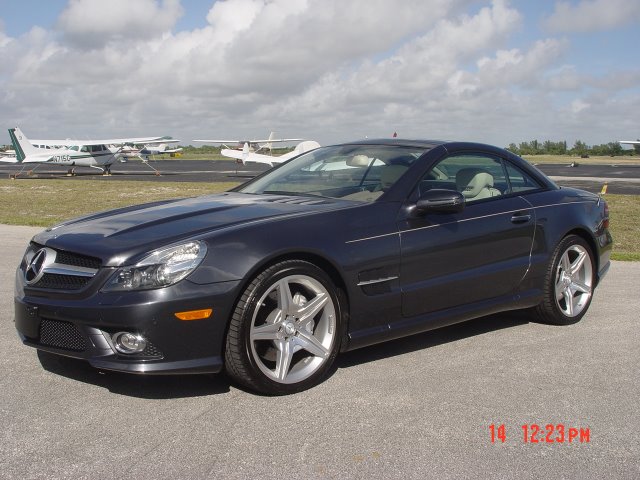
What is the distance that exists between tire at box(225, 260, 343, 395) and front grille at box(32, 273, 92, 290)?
0.83 meters

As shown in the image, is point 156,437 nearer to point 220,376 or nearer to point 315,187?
point 220,376

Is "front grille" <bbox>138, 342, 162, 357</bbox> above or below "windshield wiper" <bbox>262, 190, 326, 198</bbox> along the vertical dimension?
below

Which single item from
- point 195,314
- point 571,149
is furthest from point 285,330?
point 571,149

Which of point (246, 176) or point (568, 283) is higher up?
point (246, 176)

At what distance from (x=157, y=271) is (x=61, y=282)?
611 millimetres

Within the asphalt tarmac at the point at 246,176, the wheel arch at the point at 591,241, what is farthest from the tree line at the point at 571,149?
Result: the wheel arch at the point at 591,241

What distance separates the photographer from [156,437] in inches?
136

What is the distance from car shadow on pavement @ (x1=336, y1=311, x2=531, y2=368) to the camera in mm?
4906

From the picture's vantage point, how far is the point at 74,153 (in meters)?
45.4

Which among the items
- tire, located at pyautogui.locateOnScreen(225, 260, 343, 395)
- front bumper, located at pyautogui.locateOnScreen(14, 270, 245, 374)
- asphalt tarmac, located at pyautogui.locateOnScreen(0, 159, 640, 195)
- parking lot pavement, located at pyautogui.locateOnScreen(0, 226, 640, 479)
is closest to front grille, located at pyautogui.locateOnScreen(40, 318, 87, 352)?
front bumper, located at pyautogui.locateOnScreen(14, 270, 245, 374)

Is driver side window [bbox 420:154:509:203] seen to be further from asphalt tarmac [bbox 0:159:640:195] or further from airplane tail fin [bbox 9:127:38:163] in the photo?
airplane tail fin [bbox 9:127:38:163]

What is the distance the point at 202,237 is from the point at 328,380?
117cm

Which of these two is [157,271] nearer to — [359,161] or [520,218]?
[359,161]
